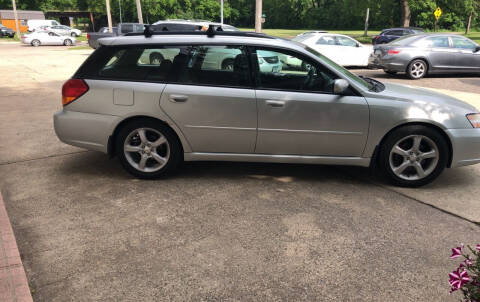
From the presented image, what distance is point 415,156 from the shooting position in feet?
14.6

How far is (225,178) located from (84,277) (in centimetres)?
221

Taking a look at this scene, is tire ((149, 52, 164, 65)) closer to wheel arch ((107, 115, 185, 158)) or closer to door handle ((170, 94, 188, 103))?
door handle ((170, 94, 188, 103))

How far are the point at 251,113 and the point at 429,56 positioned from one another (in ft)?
37.3

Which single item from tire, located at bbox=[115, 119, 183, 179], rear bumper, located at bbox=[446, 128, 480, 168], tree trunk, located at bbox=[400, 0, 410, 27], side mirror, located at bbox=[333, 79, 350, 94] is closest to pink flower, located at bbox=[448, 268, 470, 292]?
side mirror, located at bbox=[333, 79, 350, 94]

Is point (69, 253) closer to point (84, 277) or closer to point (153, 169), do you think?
point (84, 277)

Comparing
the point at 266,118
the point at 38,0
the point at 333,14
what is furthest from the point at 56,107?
the point at 333,14

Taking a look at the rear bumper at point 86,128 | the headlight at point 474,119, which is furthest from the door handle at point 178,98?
the headlight at point 474,119

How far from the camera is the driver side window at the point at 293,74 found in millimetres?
4410

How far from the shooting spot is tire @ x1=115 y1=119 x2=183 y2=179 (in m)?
4.50

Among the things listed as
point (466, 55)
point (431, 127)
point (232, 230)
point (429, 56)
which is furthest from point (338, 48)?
point (232, 230)

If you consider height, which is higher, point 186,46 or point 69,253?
point 186,46

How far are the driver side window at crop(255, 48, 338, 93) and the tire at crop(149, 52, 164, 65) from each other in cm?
106

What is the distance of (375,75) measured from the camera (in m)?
14.5

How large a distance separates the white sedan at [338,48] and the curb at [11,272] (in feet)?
43.9
